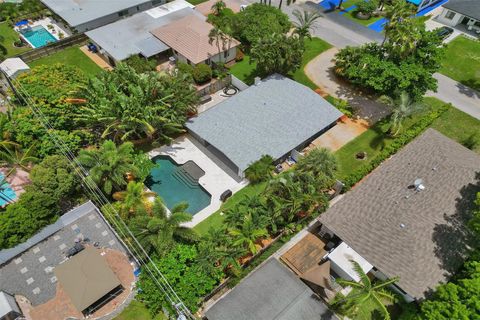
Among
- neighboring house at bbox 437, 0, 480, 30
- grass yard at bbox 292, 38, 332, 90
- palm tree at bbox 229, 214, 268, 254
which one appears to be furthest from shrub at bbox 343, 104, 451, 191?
neighboring house at bbox 437, 0, 480, 30

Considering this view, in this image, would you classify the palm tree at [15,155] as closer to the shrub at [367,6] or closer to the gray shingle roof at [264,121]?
the gray shingle roof at [264,121]

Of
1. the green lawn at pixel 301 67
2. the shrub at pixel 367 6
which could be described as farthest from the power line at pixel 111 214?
the shrub at pixel 367 6

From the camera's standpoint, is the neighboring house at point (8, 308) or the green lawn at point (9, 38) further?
the green lawn at point (9, 38)

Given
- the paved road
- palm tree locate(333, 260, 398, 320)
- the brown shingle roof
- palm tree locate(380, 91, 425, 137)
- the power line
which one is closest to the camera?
palm tree locate(333, 260, 398, 320)

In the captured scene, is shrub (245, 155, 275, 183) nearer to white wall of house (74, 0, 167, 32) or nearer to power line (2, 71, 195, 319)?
power line (2, 71, 195, 319)

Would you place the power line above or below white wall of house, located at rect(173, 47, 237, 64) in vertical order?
below

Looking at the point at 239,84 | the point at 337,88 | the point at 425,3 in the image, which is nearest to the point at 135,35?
the point at 239,84
